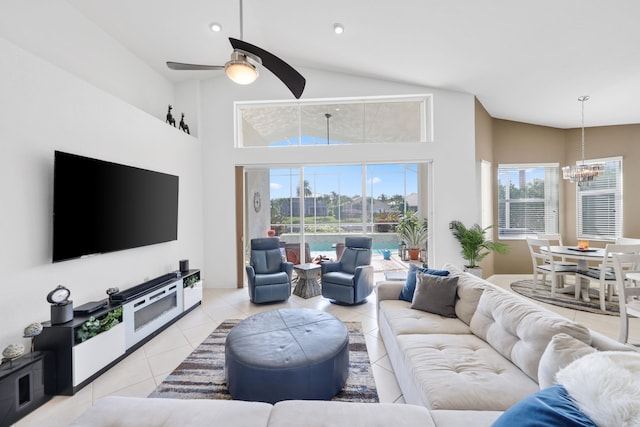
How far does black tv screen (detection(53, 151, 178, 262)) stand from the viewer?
8.13 ft

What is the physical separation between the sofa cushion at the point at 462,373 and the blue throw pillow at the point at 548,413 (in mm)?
480

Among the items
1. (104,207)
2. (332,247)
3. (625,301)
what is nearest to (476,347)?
(625,301)

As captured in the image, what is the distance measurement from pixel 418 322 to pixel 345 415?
52.5 inches

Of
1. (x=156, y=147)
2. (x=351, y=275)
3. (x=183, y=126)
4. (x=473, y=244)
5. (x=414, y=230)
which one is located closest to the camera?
(x=156, y=147)

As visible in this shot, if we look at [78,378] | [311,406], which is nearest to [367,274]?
[311,406]

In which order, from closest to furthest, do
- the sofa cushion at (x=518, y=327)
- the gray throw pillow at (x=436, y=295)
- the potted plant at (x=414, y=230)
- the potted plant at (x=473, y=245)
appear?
1. the sofa cushion at (x=518, y=327)
2. the gray throw pillow at (x=436, y=295)
3. the potted plant at (x=473, y=245)
4. the potted plant at (x=414, y=230)

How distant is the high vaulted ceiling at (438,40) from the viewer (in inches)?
118

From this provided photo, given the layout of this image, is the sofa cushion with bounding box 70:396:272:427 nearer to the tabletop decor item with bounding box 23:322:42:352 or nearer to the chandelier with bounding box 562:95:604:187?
the tabletop decor item with bounding box 23:322:42:352

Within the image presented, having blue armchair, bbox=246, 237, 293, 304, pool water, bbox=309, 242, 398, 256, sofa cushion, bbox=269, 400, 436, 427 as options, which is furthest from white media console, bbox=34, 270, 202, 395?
pool water, bbox=309, 242, 398, 256

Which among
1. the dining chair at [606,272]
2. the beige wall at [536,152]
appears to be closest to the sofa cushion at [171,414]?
the dining chair at [606,272]

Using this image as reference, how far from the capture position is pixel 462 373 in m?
1.66

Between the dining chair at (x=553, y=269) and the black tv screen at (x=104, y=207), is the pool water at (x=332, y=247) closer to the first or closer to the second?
the dining chair at (x=553, y=269)

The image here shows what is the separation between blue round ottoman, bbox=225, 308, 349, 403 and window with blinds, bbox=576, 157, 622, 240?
20.0ft

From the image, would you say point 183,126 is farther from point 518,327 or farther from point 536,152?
point 536,152
